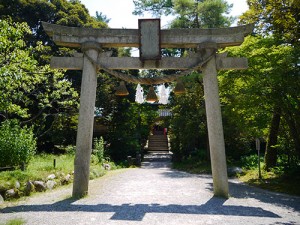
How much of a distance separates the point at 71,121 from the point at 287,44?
12.9m

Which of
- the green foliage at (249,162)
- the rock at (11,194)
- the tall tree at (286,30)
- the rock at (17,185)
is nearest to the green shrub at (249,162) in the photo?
the green foliage at (249,162)

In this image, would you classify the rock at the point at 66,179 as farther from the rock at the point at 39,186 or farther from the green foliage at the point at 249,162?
the green foliage at the point at 249,162

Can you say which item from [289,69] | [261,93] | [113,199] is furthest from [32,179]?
[289,69]

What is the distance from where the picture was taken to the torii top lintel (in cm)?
733

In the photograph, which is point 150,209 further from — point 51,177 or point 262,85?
point 262,85

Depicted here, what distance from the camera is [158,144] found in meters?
29.0

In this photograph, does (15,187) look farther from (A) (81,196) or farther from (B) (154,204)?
(B) (154,204)

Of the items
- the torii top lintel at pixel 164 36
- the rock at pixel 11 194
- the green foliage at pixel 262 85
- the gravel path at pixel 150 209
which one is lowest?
the gravel path at pixel 150 209

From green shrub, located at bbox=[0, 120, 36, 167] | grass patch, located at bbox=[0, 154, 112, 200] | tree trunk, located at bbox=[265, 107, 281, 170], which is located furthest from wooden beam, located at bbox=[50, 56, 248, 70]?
tree trunk, located at bbox=[265, 107, 281, 170]

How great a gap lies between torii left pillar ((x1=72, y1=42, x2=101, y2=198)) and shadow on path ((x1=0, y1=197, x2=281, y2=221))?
2.18 ft

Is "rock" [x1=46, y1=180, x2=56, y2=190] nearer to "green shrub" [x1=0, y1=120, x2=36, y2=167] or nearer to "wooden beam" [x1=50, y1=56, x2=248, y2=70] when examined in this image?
"green shrub" [x1=0, y1=120, x2=36, y2=167]

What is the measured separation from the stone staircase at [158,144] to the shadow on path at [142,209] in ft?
70.4

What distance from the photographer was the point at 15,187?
743 cm

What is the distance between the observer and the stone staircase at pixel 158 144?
92.3 feet
